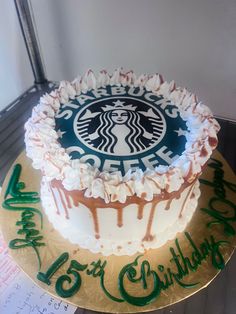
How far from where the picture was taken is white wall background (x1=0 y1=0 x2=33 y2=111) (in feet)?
4.58

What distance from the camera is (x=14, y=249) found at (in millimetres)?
888

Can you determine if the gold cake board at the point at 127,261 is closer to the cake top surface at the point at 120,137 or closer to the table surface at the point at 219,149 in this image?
the table surface at the point at 219,149

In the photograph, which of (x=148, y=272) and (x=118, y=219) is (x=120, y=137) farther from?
(x=148, y=272)

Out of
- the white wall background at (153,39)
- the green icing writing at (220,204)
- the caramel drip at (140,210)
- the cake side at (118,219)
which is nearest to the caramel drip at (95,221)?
the cake side at (118,219)

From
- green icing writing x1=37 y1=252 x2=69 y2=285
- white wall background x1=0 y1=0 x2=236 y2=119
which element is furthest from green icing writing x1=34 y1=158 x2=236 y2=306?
white wall background x1=0 y1=0 x2=236 y2=119

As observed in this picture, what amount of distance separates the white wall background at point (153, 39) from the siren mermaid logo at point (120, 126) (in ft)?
1.42

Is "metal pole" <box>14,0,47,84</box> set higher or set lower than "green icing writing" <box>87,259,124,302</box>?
higher

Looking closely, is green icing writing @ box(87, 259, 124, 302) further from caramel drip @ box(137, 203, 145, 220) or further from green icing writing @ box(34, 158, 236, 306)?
caramel drip @ box(137, 203, 145, 220)

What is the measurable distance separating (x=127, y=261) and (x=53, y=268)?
187mm

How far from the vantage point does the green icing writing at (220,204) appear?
94 cm

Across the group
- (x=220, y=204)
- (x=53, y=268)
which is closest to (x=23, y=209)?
(x=53, y=268)

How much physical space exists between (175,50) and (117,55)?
236 millimetres

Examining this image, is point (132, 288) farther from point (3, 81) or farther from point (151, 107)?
point (3, 81)

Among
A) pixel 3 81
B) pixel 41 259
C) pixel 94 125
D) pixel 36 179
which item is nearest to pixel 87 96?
pixel 94 125
